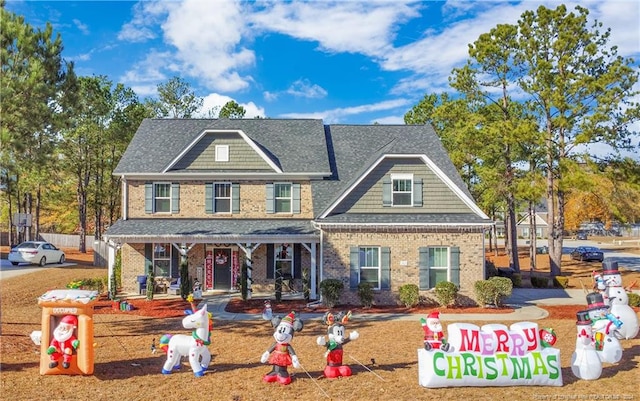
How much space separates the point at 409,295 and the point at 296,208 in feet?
22.5

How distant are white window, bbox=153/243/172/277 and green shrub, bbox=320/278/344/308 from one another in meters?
7.72

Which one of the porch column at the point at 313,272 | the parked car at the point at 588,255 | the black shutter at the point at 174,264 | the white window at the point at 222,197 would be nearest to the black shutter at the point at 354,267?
the porch column at the point at 313,272

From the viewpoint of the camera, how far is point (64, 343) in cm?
1013

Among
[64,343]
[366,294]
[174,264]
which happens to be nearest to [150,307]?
[174,264]

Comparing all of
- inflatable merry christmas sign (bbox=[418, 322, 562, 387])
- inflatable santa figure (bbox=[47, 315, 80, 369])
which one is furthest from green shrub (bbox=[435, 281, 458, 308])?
inflatable santa figure (bbox=[47, 315, 80, 369])

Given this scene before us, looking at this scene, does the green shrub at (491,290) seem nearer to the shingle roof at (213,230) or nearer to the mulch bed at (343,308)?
the mulch bed at (343,308)

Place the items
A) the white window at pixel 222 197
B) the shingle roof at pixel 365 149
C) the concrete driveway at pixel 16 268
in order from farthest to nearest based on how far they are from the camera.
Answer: the concrete driveway at pixel 16 268, the white window at pixel 222 197, the shingle roof at pixel 365 149

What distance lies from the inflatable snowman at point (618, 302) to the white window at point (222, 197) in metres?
15.4

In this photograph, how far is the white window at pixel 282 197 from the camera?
2258 centimetres

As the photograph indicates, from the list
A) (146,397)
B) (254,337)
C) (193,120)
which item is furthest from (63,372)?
(193,120)

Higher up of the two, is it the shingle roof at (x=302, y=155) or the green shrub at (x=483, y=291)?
the shingle roof at (x=302, y=155)

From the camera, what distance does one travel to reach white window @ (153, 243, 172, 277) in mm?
21953

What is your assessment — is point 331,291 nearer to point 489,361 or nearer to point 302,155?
point 302,155

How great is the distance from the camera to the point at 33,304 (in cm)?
1891
